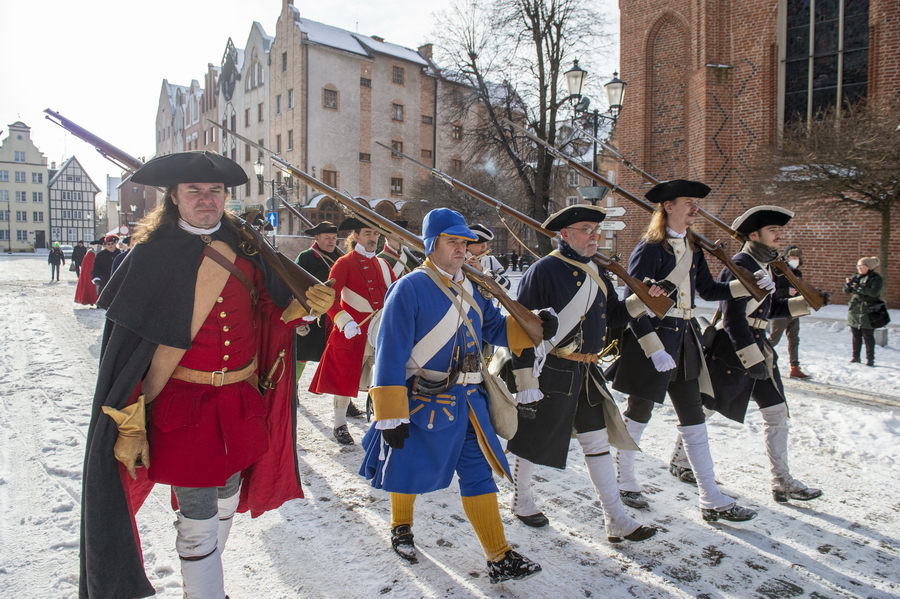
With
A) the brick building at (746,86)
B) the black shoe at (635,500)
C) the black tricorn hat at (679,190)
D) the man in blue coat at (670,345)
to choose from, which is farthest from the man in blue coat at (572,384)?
the brick building at (746,86)

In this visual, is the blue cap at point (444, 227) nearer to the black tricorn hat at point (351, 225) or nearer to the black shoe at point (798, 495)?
the black tricorn hat at point (351, 225)

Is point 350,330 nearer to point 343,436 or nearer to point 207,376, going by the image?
point 343,436

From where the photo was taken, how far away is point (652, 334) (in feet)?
12.7

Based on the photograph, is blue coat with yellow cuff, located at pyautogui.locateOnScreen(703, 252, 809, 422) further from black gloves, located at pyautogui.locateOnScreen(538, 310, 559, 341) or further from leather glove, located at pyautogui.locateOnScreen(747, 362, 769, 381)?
black gloves, located at pyautogui.locateOnScreen(538, 310, 559, 341)

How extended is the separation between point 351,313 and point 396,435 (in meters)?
2.59

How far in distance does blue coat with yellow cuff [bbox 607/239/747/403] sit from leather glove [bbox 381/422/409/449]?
5.91ft

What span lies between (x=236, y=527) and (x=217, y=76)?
50337 mm

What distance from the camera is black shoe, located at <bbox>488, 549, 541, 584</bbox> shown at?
2975mm

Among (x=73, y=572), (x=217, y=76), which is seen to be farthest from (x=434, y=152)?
(x=73, y=572)

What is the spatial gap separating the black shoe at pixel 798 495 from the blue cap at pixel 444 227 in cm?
293

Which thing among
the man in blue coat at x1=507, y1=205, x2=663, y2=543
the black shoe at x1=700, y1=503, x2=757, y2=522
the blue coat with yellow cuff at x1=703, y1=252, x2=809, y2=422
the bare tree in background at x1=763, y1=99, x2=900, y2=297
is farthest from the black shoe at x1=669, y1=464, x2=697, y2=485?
the bare tree in background at x1=763, y1=99, x2=900, y2=297

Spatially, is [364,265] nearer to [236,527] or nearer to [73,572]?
[236,527]

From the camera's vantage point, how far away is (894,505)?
4051 mm

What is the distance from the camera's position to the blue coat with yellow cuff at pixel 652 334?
154 inches
